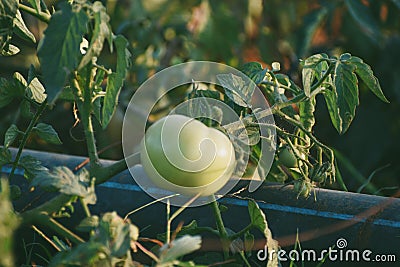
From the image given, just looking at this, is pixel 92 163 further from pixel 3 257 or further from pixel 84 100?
pixel 3 257

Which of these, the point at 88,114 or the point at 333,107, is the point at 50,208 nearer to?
the point at 88,114

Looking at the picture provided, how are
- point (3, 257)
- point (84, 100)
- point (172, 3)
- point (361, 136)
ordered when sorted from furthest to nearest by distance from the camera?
point (172, 3) → point (361, 136) → point (84, 100) → point (3, 257)

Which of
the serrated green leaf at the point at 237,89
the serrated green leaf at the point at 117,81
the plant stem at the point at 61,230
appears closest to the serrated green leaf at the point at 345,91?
the serrated green leaf at the point at 237,89

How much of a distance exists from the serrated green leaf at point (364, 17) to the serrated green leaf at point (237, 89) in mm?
1036

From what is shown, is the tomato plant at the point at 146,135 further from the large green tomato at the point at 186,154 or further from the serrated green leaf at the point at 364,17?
the serrated green leaf at the point at 364,17

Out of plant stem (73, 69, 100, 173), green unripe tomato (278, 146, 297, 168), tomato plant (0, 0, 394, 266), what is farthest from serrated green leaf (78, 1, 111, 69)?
green unripe tomato (278, 146, 297, 168)

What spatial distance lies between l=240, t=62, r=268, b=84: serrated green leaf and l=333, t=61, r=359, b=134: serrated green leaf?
0.29 ft

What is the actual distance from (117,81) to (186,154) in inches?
4.3

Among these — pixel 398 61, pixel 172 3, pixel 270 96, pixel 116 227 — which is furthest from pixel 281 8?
pixel 116 227

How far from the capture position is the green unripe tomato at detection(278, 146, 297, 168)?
2.96 feet

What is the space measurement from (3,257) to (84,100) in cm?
37

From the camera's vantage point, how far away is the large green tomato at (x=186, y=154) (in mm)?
776

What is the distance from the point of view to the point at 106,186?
101 centimetres

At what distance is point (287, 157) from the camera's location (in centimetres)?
91
